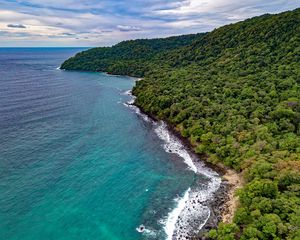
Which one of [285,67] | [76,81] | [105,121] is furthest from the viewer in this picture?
[76,81]

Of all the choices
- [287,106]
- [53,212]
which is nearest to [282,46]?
[287,106]

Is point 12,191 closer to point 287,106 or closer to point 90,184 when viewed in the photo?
point 90,184

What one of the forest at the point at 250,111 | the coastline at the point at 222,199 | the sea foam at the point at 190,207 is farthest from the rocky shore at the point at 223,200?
the forest at the point at 250,111

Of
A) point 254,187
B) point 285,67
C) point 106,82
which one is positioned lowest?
point 106,82

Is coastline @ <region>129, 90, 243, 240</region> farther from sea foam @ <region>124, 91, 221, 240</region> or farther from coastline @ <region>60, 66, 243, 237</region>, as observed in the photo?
sea foam @ <region>124, 91, 221, 240</region>

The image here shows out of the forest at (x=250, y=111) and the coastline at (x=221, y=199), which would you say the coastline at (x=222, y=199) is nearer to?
the coastline at (x=221, y=199)

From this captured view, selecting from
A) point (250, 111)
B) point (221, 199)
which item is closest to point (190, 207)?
point (221, 199)
